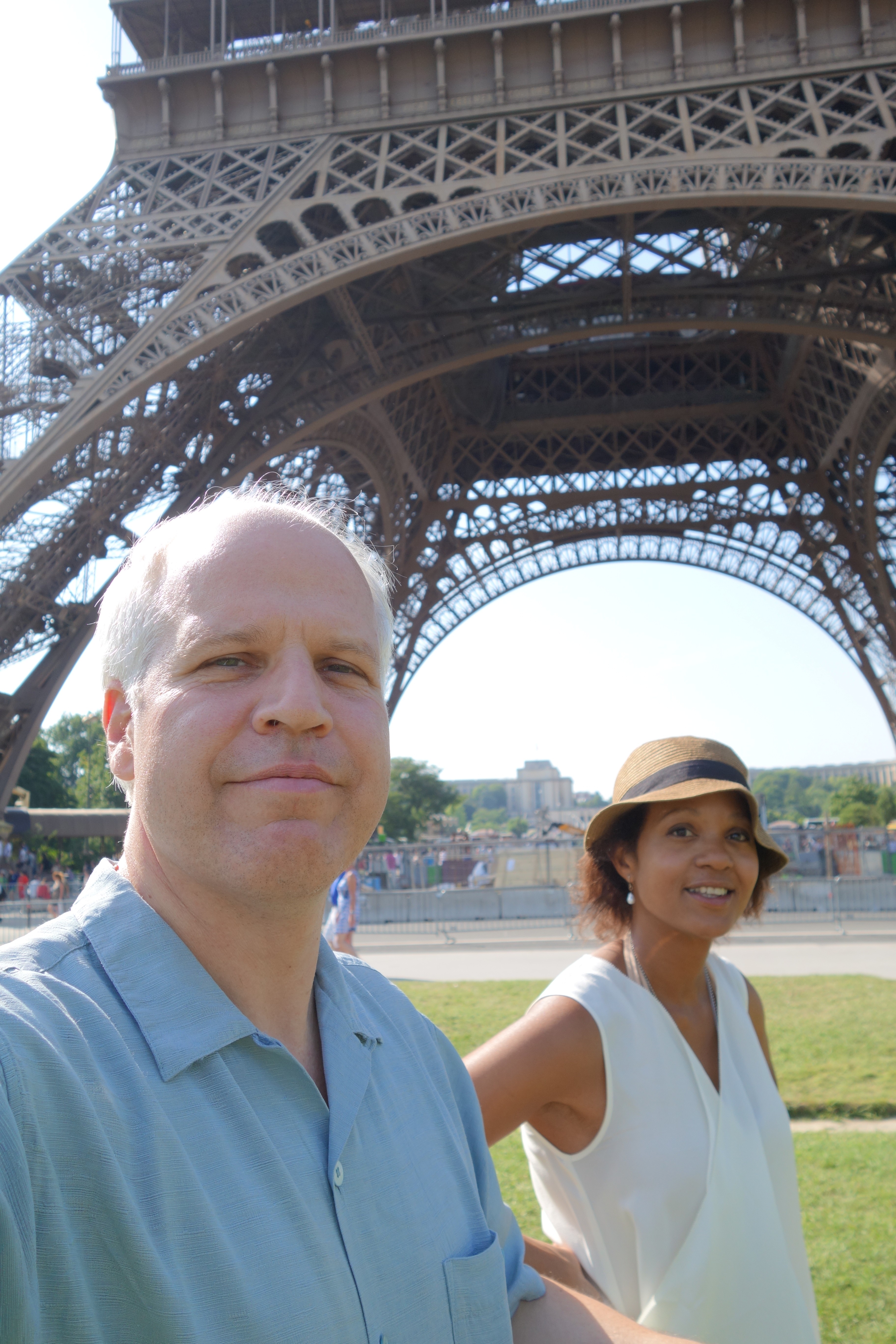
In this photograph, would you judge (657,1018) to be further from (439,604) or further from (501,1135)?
(439,604)

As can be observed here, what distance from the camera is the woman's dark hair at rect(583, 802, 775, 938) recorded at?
2768mm

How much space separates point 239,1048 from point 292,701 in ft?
1.46

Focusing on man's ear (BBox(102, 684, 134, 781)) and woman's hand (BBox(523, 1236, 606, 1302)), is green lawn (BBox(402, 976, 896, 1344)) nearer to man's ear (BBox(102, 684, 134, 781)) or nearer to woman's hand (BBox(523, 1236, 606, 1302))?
woman's hand (BBox(523, 1236, 606, 1302))

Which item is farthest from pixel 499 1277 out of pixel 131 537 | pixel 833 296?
pixel 833 296

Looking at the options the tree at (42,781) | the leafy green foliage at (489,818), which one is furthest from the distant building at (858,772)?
the tree at (42,781)

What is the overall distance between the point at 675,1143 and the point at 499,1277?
3.00ft

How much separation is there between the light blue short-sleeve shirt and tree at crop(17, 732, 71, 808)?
5007cm

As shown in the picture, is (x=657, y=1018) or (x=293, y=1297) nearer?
(x=293, y=1297)

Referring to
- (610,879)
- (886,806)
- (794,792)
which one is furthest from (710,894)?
(794,792)

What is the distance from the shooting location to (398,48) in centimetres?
1492

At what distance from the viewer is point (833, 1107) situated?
6.11m

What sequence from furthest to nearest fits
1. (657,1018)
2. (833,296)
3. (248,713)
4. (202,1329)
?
(833,296) < (657,1018) < (248,713) < (202,1329)

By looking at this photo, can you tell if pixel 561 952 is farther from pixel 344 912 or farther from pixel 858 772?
pixel 858 772

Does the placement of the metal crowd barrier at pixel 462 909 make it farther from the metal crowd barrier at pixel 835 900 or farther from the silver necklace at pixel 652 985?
the silver necklace at pixel 652 985
